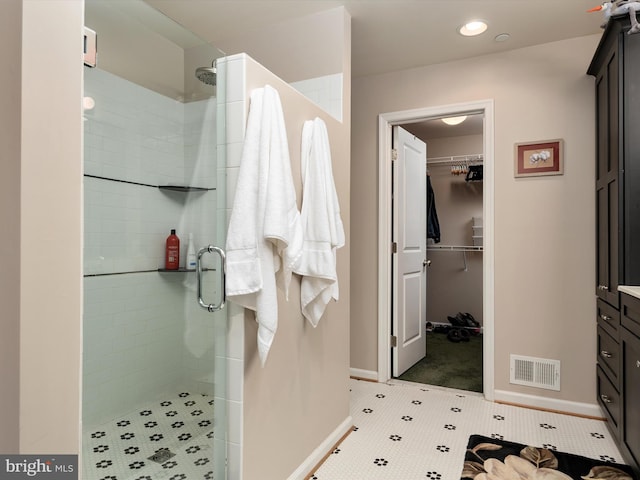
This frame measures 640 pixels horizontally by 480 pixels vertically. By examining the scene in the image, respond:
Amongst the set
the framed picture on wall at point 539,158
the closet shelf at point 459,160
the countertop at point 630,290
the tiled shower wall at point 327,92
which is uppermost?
the closet shelf at point 459,160

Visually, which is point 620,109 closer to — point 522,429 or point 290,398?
point 522,429

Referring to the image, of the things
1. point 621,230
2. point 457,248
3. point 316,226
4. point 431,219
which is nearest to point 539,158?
point 621,230

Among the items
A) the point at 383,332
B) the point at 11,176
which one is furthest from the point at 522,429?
the point at 11,176

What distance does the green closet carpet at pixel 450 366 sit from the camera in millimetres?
3359

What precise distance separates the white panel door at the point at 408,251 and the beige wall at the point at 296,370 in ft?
3.47

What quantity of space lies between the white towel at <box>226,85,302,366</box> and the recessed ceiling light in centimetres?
163

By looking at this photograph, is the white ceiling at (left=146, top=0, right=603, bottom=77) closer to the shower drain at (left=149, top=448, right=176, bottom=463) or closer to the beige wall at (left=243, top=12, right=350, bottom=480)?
the beige wall at (left=243, top=12, right=350, bottom=480)

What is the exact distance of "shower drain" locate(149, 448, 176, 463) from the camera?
57.5 inches

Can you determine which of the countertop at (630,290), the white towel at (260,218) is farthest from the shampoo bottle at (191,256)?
the countertop at (630,290)

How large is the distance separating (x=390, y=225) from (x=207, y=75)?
2121mm

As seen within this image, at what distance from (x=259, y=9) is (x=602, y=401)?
3051mm

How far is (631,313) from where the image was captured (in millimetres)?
1955

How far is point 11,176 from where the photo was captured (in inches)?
33.4

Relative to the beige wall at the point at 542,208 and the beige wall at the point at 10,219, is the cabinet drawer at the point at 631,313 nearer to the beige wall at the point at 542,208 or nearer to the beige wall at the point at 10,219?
the beige wall at the point at 542,208
